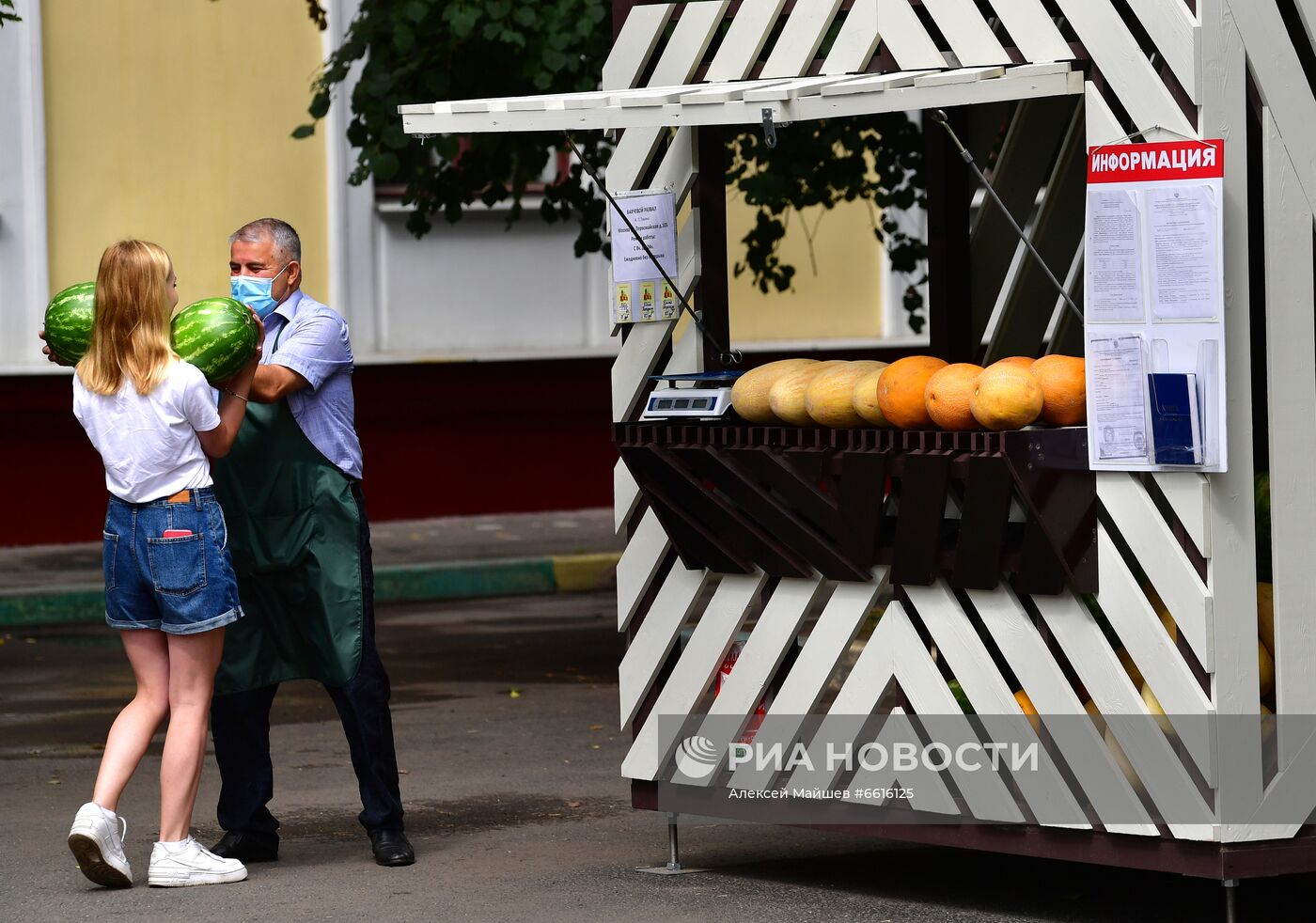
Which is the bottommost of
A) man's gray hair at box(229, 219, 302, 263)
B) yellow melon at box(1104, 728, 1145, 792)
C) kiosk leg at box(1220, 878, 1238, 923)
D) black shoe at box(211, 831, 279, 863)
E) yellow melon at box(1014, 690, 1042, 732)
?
black shoe at box(211, 831, 279, 863)

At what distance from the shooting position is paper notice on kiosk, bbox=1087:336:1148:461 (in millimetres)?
5391

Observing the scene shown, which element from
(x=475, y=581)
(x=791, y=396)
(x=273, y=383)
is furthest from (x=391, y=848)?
(x=475, y=581)

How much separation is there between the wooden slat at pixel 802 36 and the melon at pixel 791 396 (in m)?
0.78

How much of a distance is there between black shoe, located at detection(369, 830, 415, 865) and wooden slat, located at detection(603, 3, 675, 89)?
2.20 meters

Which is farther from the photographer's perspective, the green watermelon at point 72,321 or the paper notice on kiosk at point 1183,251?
the green watermelon at point 72,321

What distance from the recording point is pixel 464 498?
56.3 ft

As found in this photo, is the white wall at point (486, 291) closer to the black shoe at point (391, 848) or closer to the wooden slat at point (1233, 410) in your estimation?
the black shoe at point (391, 848)

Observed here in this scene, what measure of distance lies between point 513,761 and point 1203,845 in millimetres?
3662

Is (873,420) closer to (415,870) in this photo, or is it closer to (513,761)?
(415,870)

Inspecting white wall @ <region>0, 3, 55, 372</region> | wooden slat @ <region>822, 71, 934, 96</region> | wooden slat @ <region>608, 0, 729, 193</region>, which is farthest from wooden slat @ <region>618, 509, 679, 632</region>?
white wall @ <region>0, 3, 55, 372</region>

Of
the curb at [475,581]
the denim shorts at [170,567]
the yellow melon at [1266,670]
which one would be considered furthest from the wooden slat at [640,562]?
the curb at [475,581]

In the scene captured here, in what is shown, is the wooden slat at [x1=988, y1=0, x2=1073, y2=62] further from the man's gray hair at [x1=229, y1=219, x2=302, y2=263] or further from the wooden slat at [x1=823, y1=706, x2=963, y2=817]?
the man's gray hair at [x1=229, y1=219, x2=302, y2=263]

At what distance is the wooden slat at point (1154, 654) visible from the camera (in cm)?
538

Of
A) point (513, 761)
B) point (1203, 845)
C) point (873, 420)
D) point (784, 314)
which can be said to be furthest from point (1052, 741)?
point (784, 314)
